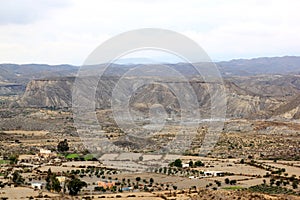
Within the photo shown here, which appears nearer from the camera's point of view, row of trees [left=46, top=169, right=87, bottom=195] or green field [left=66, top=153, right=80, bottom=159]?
row of trees [left=46, top=169, right=87, bottom=195]

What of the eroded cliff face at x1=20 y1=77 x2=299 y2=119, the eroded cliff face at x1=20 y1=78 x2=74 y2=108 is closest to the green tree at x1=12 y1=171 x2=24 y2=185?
the eroded cliff face at x1=20 y1=77 x2=299 y2=119

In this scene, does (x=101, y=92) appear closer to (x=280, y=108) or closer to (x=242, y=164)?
(x=280, y=108)

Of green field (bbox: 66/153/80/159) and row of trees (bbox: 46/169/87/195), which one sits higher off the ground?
row of trees (bbox: 46/169/87/195)

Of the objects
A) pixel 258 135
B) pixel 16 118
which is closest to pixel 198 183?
pixel 258 135

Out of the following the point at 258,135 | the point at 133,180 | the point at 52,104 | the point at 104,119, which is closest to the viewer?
the point at 133,180

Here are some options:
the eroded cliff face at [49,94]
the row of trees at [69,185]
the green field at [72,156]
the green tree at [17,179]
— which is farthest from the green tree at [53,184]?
the eroded cliff face at [49,94]

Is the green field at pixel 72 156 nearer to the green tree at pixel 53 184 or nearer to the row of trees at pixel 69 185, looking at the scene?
the row of trees at pixel 69 185

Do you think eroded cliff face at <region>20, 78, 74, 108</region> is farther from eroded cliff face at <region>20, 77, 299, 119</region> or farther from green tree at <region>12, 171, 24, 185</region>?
green tree at <region>12, 171, 24, 185</region>

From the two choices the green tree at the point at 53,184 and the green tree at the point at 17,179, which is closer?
the green tree at the point at 53,184
